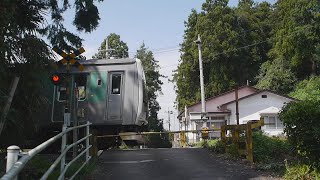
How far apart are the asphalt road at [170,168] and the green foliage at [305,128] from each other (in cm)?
98

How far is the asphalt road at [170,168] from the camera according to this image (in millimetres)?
8867

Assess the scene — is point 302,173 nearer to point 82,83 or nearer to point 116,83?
point 116,83

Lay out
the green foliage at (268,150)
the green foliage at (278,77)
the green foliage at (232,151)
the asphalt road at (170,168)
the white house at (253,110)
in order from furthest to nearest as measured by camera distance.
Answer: the green foliage at (278,77), the white house at (253,110), the green foliage at (232,151), the green foliage at (268,150), the asphalt road at (170,168)

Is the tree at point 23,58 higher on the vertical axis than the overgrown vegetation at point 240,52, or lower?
lower

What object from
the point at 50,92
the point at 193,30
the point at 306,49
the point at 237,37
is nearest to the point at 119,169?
the point at 50,92

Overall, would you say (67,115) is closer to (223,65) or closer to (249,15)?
(223,65)

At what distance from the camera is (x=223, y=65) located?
4528 cm

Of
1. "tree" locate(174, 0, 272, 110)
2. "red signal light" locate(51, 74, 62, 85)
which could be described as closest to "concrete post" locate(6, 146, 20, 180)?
"red signal light" locate(51, 74, 62, 85)

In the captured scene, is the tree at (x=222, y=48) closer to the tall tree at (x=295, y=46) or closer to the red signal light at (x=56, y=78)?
Answer: the tall tree at (x=295, y=46)

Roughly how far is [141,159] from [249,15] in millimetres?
39191

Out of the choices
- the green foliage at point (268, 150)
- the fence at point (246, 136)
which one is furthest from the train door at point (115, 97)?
the green foliage at point (268, 150)

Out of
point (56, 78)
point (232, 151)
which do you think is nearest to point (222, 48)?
point (232, 151)

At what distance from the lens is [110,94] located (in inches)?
570

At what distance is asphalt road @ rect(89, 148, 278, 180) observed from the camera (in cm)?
887
